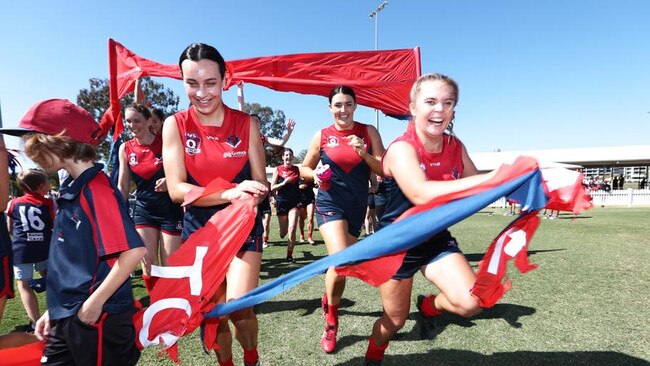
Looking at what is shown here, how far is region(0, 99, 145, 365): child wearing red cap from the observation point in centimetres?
178

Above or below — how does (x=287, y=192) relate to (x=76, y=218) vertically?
below

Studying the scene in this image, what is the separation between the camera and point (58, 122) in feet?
6.21

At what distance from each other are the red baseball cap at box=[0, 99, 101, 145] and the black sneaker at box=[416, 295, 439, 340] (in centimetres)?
275

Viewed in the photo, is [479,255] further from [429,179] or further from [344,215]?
[429,179]

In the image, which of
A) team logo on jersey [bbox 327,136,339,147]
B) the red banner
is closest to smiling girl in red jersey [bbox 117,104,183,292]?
the red banner

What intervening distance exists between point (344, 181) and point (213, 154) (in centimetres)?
173

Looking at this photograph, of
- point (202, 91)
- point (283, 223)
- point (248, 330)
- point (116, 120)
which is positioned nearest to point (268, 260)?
point (283, 223)

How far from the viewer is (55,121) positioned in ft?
6.19

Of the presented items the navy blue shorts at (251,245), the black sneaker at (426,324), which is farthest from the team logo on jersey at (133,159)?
the black sneaker at (426,324)

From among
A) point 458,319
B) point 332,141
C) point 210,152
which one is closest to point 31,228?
point 210,152

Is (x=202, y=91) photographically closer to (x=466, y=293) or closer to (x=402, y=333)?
(x=466, y=293)

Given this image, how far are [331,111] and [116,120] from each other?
3.20m

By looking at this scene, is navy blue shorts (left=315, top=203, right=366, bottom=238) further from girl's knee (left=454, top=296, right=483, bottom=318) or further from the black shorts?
the black shorts

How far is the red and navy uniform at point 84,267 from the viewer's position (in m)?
1.78
